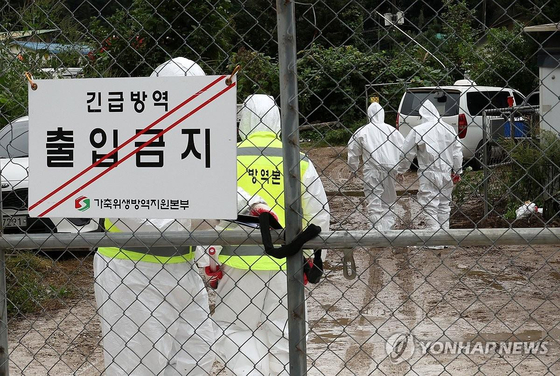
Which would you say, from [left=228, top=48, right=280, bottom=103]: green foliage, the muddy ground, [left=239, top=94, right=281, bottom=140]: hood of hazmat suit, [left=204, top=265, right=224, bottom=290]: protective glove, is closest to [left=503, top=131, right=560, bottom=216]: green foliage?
the muddy ground

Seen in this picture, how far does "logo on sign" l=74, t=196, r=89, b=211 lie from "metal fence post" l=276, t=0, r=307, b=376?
0.79 meters

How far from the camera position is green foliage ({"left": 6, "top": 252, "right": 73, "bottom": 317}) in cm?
678

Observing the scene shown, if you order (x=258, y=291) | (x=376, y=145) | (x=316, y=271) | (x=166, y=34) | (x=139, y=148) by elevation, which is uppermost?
(x=166, y=34)

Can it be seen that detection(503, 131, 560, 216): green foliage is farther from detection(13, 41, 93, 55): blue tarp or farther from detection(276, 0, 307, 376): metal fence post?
detection(276, 0, 307, 376): metal fence post

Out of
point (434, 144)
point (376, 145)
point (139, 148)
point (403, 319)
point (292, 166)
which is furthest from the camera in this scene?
point (376, 145)

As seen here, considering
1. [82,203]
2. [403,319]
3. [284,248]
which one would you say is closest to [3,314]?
[82,203]

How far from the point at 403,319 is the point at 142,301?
347 centimetres

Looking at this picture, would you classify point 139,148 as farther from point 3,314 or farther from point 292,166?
point 3,314

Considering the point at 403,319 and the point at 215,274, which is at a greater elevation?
the point at 215,274

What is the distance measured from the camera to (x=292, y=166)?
9.27 feet

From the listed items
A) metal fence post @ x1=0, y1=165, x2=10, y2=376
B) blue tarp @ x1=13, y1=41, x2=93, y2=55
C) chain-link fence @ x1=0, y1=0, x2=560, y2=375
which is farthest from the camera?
blue tarp @ x1=13, y1=41, x2=93, y2=55

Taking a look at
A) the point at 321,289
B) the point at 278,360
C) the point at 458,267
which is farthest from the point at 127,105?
the point at 458,267

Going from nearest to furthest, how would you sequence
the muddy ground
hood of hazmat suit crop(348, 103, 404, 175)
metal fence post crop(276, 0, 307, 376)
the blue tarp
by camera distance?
metal fence post crop(276, 0, 307, 376), the blue tarp, the muddy ground, hood of hazmat suit crop(348, 103, 404, 175)

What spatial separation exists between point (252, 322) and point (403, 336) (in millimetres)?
2314
